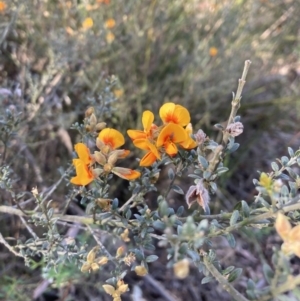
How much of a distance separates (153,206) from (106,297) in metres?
0.45

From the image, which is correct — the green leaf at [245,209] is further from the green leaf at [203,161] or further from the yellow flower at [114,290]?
the yellow flower at [114,290]

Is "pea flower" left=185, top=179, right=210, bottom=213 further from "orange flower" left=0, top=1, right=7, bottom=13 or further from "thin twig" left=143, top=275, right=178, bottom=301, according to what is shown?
"orange flower" left=0, top=1, right=7, bottom=13

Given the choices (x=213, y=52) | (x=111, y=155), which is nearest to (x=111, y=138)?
(x=111, y=155)

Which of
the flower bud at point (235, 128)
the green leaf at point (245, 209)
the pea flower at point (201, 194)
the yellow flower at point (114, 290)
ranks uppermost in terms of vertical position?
the flower bud at point (235, 128)

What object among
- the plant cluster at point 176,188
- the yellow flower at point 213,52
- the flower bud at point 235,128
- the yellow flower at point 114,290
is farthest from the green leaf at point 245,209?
the yellow flower at point 213,52

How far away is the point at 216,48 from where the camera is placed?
7.00 feet

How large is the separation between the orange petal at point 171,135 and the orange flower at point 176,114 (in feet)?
0.23

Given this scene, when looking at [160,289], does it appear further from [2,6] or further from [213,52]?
[2,6]

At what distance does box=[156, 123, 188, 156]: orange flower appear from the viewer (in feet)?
2.31

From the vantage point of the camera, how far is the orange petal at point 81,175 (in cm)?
70

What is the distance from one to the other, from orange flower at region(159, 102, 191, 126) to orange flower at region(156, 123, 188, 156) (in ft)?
0.22

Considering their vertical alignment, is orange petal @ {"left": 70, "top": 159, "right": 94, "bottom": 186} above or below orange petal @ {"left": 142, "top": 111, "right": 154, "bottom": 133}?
below

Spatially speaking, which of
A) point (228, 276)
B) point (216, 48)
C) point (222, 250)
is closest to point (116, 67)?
point (216, 48)

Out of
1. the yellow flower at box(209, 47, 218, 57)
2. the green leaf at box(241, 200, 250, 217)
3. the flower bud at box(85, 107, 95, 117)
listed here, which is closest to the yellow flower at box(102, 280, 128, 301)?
the green leaf at box(241, 200, 250, 217)
